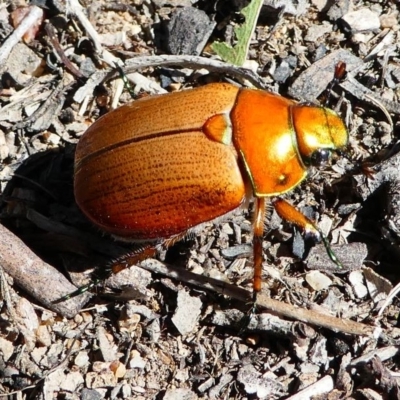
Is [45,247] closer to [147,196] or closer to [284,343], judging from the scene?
[147,196]

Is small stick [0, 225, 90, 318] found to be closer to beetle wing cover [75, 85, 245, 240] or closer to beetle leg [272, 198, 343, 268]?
beetle wing cover [75, 85, 245, 240]

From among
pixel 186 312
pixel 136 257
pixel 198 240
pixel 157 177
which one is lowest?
pixel 186 312

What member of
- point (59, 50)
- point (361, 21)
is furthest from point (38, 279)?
point (361, 21)

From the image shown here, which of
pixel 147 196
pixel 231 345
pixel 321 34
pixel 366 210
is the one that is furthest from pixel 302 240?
pixel 321 34

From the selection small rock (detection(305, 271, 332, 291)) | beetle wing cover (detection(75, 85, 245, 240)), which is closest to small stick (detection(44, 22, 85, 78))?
beetle wing cover (detection(75, 85, 245, 240))

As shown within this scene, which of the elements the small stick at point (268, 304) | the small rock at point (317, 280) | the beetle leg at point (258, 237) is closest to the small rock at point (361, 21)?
the beetle leg at point (258, 237)

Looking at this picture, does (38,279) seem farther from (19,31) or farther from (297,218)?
(19,31)
